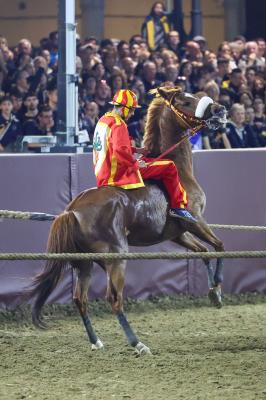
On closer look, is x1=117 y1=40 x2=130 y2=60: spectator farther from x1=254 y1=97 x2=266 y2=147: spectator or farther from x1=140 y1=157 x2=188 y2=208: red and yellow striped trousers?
x1=140 y1=157 x2=188 y2=208: red and yellow striped trousers

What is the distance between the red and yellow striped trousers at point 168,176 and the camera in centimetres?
918

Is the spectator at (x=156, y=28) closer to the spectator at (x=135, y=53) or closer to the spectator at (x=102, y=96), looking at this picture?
the spectator at (x=135, y=53)

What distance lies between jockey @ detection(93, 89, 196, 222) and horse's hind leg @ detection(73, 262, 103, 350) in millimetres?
711

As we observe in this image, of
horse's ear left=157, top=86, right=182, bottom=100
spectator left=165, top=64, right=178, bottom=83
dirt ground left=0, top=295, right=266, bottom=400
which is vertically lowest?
dirt ground left=0, top=295, right=266, bottom=400

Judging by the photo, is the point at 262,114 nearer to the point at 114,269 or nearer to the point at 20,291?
the point at 20,291

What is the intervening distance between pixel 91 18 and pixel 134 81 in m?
8.83

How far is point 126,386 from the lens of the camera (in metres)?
7.46

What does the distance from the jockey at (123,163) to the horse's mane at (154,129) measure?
0.34 meters

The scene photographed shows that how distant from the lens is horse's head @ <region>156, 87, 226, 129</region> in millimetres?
9430

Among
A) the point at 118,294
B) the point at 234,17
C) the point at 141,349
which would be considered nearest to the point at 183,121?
the point at 118,294

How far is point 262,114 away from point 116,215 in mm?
6380

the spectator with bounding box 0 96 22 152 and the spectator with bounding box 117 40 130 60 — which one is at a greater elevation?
the spectator with bounding box 117 40 130 60

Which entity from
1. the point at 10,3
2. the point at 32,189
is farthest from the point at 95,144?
the point at 10,3

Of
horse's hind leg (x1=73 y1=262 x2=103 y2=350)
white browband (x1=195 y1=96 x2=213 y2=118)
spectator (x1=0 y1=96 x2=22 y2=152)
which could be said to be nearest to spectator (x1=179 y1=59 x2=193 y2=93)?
spectator (x1=0 y1=96 x2=22 y2=152)
